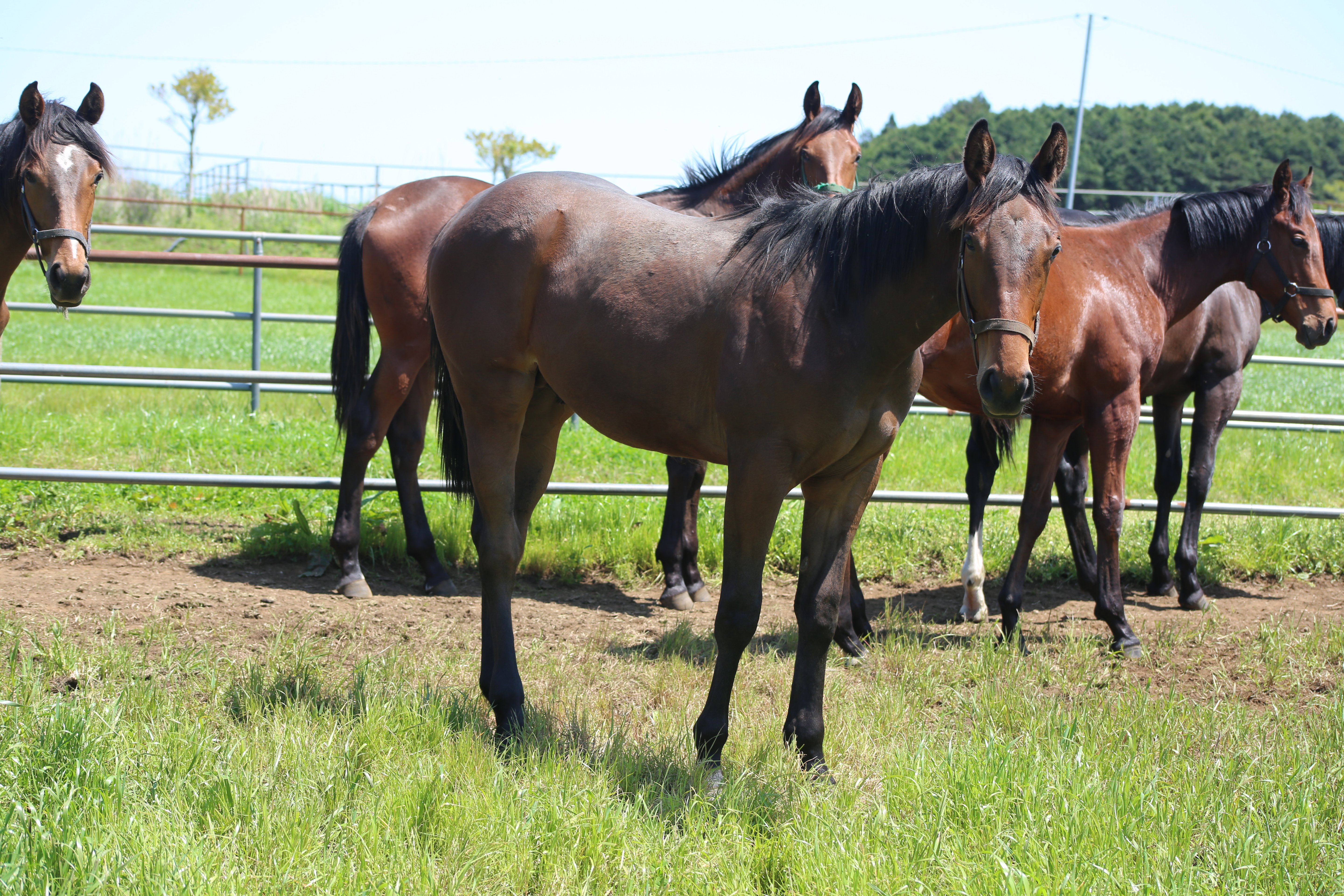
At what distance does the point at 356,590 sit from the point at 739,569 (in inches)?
115

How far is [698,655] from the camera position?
170 inches


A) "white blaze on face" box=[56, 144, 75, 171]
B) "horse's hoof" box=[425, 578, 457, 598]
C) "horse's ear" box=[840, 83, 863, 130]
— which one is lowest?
"horse's hoof" box=[425, 578, 457, 598]

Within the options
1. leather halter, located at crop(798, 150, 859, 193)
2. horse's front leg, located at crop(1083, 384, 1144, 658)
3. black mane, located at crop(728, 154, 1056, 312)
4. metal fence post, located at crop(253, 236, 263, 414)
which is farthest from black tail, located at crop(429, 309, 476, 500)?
metal fence post, located at crop(253, 236, 263, 414)

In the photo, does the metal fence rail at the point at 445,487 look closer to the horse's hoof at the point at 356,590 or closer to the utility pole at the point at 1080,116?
the horse's hoof at the point at 356,590

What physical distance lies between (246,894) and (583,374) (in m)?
1.76

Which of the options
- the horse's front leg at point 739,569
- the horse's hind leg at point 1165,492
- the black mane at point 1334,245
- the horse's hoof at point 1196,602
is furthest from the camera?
the black mane at point 1334,245

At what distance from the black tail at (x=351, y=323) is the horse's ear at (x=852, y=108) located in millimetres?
2696

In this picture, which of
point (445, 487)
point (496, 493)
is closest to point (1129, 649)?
point (496, 493)

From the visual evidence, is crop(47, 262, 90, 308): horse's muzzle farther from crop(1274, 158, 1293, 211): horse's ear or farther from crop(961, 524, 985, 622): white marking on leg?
crop(1274, 158, 1293, 211): horse's ear

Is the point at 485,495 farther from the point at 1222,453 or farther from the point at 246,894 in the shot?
the point at 1222,453

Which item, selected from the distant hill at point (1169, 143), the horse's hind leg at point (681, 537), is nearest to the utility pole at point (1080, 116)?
the distant hill at point (1169, 143)

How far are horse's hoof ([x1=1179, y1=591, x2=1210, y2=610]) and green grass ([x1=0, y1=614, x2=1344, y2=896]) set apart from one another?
74.9 inches

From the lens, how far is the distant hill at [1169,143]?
174 ft

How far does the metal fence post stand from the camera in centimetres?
773
